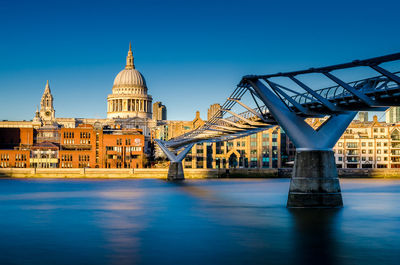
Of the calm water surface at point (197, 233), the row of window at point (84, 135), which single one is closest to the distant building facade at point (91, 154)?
the row of window at point (84, 135)

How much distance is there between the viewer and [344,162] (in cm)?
13075

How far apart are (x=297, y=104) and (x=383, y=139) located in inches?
3755

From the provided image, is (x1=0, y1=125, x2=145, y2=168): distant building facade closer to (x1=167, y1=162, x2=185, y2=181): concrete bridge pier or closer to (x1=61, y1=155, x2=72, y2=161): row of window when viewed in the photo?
(x1=61, y1=155, x2=72, y2=161): row of window

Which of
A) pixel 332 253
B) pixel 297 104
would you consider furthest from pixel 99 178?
pixel 332 253

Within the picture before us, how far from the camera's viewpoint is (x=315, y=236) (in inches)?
1282

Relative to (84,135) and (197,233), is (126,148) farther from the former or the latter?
(197,233)

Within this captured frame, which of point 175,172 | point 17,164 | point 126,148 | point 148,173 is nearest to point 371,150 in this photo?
point 148,173

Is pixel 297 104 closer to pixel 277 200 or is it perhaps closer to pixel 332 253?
pixel 332 253

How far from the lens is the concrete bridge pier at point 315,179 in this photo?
39969 millimetres

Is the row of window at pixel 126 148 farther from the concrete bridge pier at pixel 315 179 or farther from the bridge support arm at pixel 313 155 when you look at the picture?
the concrete bridge pier at pixel 315 179

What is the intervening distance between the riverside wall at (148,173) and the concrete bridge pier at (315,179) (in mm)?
69122

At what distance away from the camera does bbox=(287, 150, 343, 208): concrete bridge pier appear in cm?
3997

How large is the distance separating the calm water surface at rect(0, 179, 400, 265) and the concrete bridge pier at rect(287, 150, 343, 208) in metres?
0.83

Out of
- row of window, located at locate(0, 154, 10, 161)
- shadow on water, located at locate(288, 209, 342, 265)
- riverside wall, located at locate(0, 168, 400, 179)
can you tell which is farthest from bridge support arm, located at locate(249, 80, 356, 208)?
row of window, located at locate(0, 154, 10, 161)
